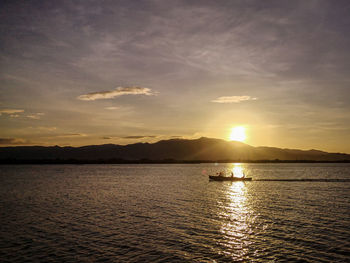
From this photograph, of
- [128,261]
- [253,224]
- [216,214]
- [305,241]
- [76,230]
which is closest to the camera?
[128,261]

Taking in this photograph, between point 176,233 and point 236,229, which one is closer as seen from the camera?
point 176,233

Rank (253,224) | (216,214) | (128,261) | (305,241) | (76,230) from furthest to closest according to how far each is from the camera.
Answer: (216,214)
(253,224)
(76,230)
(305,241)
(128,261)

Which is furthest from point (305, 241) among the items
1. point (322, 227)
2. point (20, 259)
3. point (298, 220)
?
point (20, 259)

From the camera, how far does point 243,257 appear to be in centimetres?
2422

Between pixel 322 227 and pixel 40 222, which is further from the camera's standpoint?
pixel 40 222

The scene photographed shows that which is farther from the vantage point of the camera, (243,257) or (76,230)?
(76,230)

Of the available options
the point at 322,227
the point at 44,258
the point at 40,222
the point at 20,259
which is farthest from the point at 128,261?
the point at 322,227

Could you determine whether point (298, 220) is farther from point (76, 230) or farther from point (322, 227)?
point (76, 230)

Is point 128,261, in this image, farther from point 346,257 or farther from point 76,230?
point 346,257

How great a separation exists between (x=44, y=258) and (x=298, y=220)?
31199 mm

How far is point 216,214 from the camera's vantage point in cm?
4372

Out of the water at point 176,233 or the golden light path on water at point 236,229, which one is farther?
the golden light path on water at point 236,229

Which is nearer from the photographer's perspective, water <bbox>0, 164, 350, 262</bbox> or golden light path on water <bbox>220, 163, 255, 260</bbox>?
water <bbox>0, 164, 350, 262</bbox>

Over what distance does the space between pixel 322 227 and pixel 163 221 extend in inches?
774
